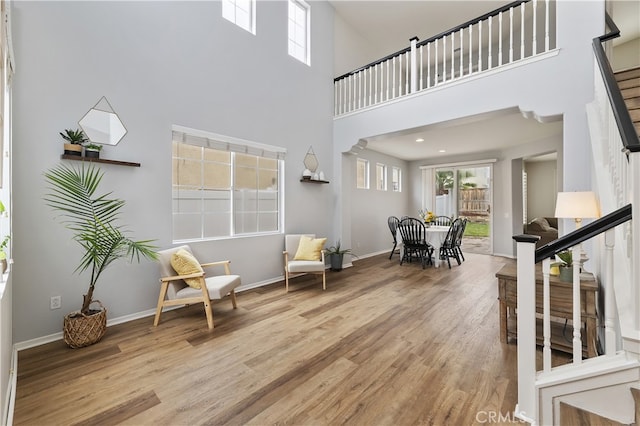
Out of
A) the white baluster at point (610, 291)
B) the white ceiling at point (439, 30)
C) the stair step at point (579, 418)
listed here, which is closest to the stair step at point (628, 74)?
the white ceiling at point (439, 30)

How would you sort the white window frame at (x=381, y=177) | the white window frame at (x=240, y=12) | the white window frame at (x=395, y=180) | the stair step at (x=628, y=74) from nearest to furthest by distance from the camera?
the stair step at (x=628, y=74)
the white window frame at (x=240, y=12)
the white window frame at (x=381, y=177)
the white window frame at (x=395, y=180)

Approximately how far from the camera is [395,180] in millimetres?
8188

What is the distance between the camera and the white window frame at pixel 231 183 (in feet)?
11.3

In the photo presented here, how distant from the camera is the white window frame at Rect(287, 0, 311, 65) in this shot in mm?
4855

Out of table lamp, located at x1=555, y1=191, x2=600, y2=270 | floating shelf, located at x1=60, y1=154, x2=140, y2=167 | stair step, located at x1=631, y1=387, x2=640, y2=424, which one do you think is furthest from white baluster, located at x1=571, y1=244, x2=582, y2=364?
floating shelf, located at x1=60, y1=154, x2=140, y2=167

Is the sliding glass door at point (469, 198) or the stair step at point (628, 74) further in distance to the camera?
the sliding glass door at point (469, 198)

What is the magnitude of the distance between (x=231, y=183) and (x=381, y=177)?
471 centimetres

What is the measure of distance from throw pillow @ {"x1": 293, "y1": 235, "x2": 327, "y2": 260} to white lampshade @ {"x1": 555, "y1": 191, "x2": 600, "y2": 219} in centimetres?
280

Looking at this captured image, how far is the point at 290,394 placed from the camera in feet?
5.87

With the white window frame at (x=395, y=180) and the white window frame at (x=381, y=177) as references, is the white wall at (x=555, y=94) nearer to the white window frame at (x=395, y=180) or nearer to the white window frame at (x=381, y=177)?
the white window frame at (x=381, y=177)

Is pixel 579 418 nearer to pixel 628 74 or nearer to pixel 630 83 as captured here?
pixel 630 83

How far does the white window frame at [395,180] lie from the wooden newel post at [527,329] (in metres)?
6.52

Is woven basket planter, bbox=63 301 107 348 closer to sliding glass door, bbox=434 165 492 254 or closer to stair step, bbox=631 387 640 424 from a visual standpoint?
stair step, bbox=631 387 640 424

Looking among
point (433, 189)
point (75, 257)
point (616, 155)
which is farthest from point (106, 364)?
point (433, 189)
